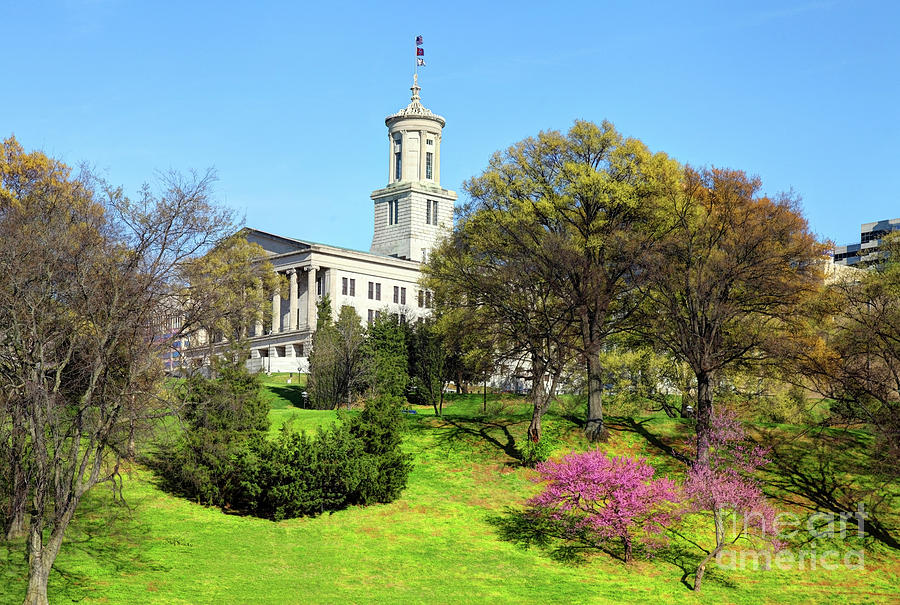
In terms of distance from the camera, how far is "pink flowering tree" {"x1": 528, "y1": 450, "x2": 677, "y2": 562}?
115 ft

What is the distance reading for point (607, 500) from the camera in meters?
37.8

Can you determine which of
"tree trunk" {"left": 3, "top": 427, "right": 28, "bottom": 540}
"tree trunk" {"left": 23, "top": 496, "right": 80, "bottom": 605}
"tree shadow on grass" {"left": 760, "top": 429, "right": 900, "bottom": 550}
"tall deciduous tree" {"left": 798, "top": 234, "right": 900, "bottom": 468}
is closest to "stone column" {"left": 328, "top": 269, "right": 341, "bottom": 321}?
"tall deciduous tree" {"left": 798, "top": 234, "right": 900, "bottom": 468}

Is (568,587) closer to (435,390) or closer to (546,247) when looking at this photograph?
(546,247)

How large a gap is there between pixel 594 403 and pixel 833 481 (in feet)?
33.2

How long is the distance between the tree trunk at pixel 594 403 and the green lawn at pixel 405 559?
12.9 ft

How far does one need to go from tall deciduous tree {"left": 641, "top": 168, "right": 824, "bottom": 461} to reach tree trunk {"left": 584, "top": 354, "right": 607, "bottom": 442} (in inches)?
111

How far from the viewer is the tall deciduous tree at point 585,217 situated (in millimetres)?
45312

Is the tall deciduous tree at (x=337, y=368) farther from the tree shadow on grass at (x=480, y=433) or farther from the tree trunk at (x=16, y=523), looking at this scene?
the tree trunk at (x=16, y=523)

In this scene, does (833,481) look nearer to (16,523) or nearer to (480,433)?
(480,433)

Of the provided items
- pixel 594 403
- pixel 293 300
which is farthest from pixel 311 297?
pixel 594 403

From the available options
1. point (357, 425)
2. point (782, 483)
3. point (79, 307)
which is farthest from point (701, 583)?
point (79, 307)

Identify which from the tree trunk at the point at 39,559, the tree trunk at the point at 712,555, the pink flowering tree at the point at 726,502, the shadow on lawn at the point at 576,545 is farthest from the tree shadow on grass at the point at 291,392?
the tree trunk at the point at 39,559

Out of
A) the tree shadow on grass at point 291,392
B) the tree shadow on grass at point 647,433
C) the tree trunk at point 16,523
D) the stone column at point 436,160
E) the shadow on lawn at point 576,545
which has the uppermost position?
the stone column at point 436,160

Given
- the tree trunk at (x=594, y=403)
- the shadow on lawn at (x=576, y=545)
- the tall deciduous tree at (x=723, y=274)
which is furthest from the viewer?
the tree trunk at (x=594, y=403)
